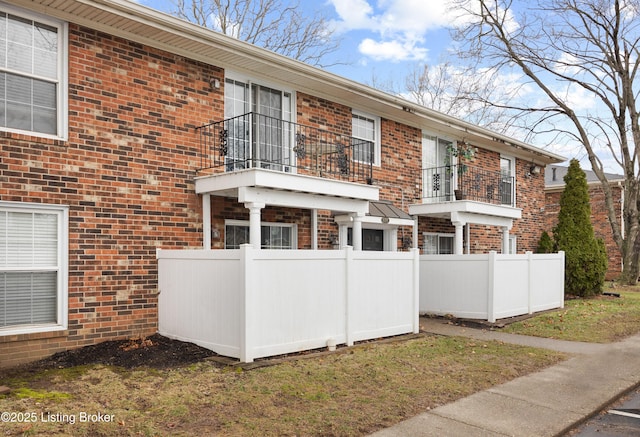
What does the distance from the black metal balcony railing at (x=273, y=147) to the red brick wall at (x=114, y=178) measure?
450 mm

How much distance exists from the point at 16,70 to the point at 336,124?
661cm

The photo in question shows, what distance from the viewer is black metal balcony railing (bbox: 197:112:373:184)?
966 cm

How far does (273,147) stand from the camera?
10977 mm

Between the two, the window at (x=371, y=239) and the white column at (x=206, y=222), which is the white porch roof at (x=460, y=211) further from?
the white column at (x=206, y=222)

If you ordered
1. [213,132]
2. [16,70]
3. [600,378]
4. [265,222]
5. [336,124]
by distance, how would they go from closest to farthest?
[600,378], [16,70], [213,132], [265,222], [336,124]

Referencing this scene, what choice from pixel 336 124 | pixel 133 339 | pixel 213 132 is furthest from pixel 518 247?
pixel 133 339

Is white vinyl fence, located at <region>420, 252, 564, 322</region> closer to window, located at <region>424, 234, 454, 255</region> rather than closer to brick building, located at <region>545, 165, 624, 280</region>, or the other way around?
window, located at <region>424, 234, 454, 255</region>

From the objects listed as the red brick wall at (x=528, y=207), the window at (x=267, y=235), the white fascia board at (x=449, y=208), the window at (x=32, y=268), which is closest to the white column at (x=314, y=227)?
the window at (x=267, y=235)

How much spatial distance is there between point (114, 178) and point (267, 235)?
330cm

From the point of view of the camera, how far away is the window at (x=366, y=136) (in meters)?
12.9

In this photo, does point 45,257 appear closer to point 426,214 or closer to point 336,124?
point 336,124

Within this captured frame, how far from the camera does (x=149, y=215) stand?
342 inches

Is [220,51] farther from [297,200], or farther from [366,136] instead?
[366,136]

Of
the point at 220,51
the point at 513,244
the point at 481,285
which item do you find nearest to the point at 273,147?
the point at 220,51
